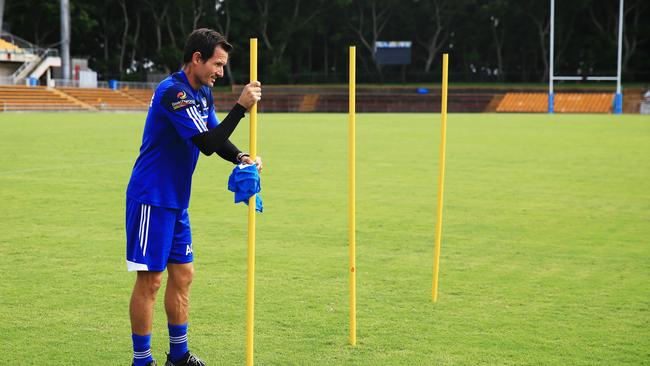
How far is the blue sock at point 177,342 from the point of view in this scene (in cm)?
518

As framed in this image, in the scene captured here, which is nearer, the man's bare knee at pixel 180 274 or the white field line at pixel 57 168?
the man's bare knee at pixel 180 274

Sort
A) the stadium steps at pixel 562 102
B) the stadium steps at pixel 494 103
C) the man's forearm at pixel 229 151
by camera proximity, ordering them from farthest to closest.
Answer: the stadium steps at pixel 494 103
the stadium steps at pixel 562 102
the man's forearm at pixel 229 151

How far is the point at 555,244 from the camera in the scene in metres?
9.37

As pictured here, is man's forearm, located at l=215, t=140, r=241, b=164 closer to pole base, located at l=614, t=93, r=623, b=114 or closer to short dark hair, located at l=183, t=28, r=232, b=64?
short dark hair, located at l=183, t=28, r=232, b=64

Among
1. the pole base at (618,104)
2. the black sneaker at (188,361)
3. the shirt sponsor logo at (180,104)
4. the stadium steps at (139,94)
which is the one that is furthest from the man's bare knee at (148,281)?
the stadium steps at (139,94)

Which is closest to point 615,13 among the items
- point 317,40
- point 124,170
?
point 317,40

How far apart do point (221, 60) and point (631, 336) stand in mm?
3481

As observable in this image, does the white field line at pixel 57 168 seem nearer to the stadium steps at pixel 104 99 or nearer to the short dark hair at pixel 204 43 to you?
the short dark hair at pixel 204 43

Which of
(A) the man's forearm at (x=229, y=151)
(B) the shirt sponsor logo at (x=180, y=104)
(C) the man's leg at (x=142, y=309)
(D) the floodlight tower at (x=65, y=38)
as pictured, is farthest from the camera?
(D) the floodlight tower at (x=65, y=38)

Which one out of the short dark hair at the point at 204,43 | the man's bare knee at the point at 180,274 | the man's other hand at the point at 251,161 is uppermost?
the short dark hair at the point at 204,43

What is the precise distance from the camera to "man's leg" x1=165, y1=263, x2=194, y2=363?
201 inches

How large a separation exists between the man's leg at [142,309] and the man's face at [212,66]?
117 cm

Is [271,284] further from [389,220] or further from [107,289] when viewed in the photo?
[389,220]

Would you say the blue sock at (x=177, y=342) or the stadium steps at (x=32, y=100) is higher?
the stadium steps at (x=32, y=100)
